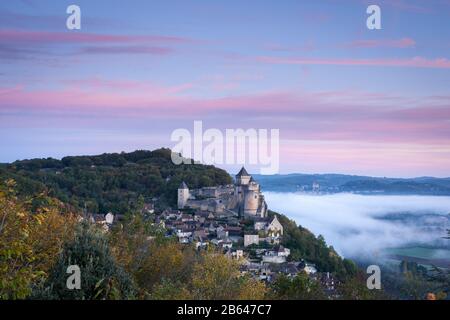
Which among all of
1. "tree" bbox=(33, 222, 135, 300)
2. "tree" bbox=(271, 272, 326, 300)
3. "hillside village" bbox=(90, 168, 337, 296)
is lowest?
"hillside village" bbox=(90, 168, 337, 296)

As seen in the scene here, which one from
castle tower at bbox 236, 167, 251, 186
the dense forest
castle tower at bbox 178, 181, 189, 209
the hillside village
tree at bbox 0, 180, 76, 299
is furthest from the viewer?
castle tower at bbox 236, 167, 251, 186

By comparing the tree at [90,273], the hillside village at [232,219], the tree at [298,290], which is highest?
the tree at [90,273]

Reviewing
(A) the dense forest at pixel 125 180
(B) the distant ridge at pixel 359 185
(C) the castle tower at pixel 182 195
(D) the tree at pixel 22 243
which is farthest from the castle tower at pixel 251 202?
(D) the tree at pixel 22 243

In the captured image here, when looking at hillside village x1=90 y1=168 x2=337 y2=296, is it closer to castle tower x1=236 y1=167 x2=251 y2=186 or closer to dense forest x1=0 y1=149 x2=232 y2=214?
castle tower x1=236 y1=167 x2=251 y2=186

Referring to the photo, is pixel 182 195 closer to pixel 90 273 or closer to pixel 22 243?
pixel 90 273

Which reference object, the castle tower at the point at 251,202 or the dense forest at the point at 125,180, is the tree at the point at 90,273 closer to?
the dense forest at the point at 125,180

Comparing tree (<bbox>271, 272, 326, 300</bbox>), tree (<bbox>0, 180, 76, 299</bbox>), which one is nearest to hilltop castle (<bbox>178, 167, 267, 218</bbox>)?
tree (<bbox>271, 272, 326, 300</bbox>)

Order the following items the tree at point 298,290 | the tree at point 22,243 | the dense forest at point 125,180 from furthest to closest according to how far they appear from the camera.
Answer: the dense forest at point 125,180
the tree at point 298,290
the tree at point 22,243


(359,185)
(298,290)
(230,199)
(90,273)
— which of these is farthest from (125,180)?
(90,273)
